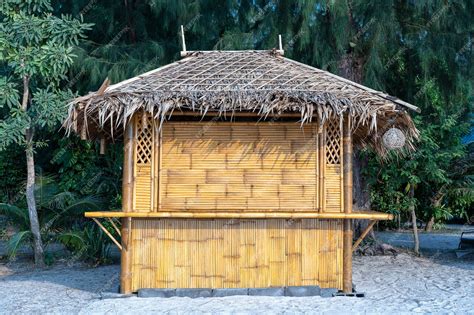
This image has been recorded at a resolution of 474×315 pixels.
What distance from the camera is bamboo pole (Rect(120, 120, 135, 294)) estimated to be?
6223 mm

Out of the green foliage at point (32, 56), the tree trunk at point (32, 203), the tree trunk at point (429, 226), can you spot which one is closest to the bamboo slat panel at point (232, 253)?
the green foliage at point (32, 56)

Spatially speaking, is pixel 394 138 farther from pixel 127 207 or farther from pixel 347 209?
pixel 127 207

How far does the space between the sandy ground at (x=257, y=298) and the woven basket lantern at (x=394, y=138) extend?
1.77m

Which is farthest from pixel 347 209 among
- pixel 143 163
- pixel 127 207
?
pixel 127 207

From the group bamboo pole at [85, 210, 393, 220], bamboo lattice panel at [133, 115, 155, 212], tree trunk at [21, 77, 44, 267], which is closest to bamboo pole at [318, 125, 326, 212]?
bamboo pole at [85, 210, 393, 220]

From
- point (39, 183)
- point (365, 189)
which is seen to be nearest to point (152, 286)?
point (39, 183)

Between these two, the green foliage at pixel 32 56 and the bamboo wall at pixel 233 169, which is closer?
the bamboo wall at pixel 233 169

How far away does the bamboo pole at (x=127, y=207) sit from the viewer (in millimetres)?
6223

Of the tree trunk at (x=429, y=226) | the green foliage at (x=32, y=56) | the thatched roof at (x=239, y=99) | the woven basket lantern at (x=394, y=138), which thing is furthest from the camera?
the tree trunk at (x=429, y=226)

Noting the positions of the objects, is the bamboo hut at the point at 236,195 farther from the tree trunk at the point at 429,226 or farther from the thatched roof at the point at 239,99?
the tree trunk at the point at 429,226

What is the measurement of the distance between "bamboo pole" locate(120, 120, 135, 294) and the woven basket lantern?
3.01 meters

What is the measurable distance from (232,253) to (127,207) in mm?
1289

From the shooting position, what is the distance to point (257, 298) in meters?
6.14

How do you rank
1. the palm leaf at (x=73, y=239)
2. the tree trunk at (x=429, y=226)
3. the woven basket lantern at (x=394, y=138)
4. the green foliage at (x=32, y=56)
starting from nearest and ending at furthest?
the woven basket lantern at (x=394, y=138), the green foliage at (x=32, y=56), the palm leaf at (x=73, y=239), the tree trunk at (x=429, y=226)
